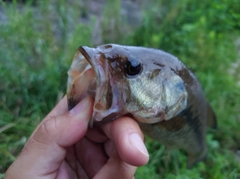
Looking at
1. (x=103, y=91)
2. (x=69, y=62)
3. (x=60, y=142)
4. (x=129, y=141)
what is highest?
(x=103, y=91)

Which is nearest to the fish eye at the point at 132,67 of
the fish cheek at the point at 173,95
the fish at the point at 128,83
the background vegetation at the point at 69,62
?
the fish at the point at 128,83

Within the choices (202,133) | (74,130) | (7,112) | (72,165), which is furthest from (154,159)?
(74,130)

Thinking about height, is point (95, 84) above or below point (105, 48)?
below

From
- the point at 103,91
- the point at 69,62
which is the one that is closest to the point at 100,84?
the point at 103,91

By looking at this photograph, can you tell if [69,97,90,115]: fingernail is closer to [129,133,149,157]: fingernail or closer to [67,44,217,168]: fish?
[67,44,217,168]: fish

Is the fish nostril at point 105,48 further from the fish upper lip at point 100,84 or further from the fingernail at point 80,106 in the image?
the fingernail at point 80,106

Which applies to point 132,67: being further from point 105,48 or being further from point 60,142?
point 60,142
